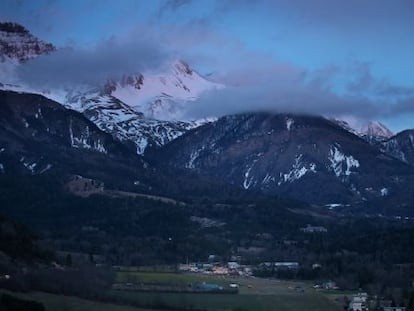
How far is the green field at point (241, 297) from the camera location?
10481cm

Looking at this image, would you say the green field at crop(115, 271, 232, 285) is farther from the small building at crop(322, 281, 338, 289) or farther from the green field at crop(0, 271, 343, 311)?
the small building at crop(322, 281, 338, 289)

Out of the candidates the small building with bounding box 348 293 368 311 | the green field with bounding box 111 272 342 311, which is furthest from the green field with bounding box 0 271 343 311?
the small building with bounding box 348 293 368 311

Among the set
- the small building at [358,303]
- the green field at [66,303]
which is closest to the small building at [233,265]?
the small building at [358,303]

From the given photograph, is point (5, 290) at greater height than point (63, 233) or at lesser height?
lesser

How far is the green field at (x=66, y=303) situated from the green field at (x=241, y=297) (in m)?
7.20

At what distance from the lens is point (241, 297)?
114 metres

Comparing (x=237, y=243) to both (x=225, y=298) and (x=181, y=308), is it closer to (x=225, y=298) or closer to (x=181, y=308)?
(x=225, y=298)

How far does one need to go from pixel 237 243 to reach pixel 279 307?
83.2m

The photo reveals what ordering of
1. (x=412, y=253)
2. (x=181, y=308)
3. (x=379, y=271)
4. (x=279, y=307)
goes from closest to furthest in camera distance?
(x=181, y=308) → (x=279, y=307) → (x=379, y=271) → (x=412, y=253)

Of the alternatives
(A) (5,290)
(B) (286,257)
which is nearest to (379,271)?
(B) (286,257)

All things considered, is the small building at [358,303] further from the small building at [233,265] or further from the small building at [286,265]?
the small building at [233,265]

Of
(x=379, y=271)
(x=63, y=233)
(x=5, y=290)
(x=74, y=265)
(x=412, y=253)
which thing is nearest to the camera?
(x=5, y=290)

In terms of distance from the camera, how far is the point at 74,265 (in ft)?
408

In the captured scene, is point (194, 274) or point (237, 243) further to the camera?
point (237, 243)
